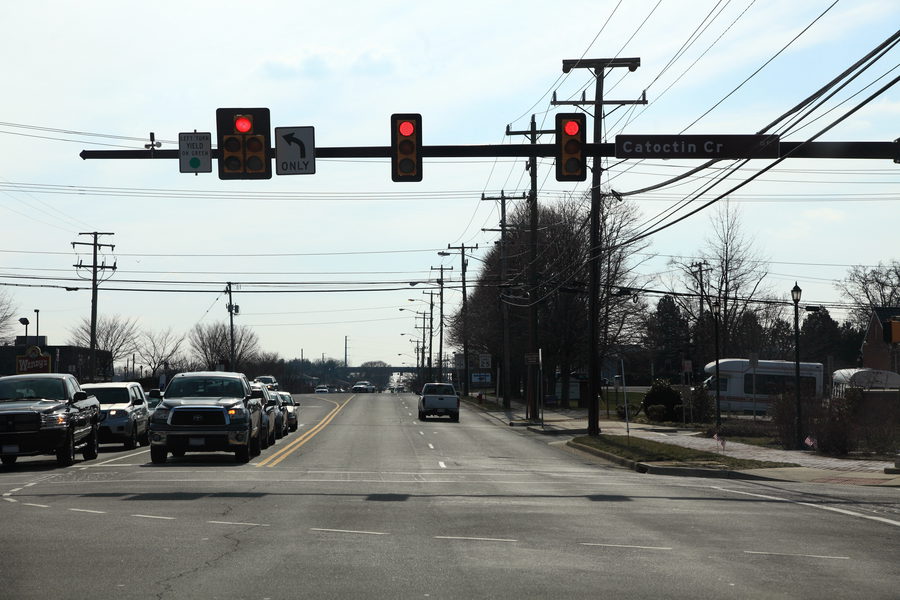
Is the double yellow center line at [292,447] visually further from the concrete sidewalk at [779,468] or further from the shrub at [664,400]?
the shrub at [664,400]

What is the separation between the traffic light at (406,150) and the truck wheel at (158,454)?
29.9 feet

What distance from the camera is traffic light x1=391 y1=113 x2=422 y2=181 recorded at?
733 inches

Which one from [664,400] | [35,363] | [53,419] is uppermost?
[35,363]

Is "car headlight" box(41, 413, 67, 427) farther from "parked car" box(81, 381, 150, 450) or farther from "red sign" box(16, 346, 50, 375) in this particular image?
"red sign" box(16, 346, 50, 375)

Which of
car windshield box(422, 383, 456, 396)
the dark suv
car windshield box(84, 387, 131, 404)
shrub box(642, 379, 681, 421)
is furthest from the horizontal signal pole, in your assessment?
car windshield box(422, 383, 456, 396)

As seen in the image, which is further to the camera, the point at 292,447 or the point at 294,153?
the point at 292,447

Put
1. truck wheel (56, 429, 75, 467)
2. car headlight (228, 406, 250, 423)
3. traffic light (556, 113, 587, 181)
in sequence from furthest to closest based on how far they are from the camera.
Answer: car headlight (228, 406, 250, 423) → truck wheel (56, 429, 75, 467) → traffic light (556, 113, 587, 181)

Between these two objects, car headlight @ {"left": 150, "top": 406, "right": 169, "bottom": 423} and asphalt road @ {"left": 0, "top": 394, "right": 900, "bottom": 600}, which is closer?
asphalt road @ {"left": 0, "top": 394, "right": 900, "bottom": 600}

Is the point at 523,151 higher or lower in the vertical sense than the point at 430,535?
higher

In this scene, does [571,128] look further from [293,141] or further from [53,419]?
[53,419]

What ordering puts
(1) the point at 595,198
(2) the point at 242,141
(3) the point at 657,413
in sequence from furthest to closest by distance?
(3) the point at 657,413 → (1) the point at 595,198 → (2) the point at 242,141

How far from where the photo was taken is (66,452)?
22484 millimetres

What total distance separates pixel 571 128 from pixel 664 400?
32477 mm

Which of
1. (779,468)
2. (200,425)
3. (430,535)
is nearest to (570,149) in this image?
(430,535)
